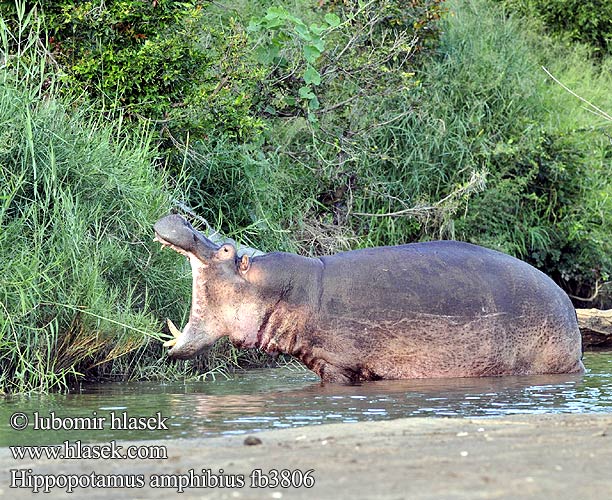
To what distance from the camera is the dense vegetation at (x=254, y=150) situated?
633 centimetres

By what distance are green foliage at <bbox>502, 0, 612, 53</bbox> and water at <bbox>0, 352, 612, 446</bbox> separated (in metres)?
8.30

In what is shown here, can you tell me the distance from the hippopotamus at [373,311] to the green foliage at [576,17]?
26.8ft

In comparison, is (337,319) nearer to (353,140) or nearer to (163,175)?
(163,175)

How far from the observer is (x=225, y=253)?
621cm

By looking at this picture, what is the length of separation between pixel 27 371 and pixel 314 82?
380 centimetres

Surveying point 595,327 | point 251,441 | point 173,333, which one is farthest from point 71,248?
point 595,327

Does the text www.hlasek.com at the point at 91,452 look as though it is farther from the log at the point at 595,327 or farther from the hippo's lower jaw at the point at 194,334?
the log at the point at 595,327

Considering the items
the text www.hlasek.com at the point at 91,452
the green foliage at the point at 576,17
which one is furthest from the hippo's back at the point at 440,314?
the green foliage at the point at 576,17

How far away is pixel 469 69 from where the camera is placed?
11.0 m

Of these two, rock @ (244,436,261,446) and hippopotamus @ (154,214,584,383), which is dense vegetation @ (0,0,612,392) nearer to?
hippopotamus @ (154,214,584,383)

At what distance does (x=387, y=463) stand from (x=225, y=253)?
10.2 ft

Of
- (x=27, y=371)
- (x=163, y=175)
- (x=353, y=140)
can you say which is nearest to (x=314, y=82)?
(x=353, y=140)

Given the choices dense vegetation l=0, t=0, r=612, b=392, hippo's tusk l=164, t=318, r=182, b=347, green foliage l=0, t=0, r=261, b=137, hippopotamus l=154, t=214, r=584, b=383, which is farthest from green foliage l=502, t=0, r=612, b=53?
hippo's tusk l=164, t=318, r=182, b=347

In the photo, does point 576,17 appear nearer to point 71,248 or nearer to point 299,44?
point 299,44
